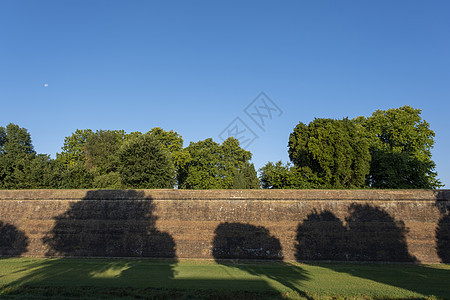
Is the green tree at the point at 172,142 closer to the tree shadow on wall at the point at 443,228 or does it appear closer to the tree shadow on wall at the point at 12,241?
the tree shadow on wall at the point at 12,241

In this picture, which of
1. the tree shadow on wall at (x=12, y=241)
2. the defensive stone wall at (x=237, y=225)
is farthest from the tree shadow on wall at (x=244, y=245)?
the tree shadow on wall at (x=12, y=241)

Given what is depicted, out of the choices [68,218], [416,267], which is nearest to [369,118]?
[416,267]

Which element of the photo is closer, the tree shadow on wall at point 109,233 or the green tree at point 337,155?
the tree shadow on wall at point 109,233

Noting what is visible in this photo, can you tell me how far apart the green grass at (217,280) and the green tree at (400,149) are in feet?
71.9

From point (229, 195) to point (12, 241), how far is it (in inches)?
541

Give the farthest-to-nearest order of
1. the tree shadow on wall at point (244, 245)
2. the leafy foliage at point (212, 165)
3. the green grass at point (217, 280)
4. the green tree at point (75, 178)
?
the leafy foliage at point (212, 165)
the green tree at point (75, 178)
the tree shadow on wall at point (244, 245)
the green grass at point (217, 280)

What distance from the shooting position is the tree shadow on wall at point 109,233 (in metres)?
16.1

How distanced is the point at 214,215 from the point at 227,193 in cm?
161

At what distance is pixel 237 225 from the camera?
17.8 m

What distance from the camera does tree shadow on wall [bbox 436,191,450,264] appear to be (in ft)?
52.8

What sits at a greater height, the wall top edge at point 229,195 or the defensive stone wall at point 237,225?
the wall top edge at point 229,195

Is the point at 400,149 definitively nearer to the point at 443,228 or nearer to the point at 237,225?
the point at 443,228

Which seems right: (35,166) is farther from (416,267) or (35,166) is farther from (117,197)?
(416,267)

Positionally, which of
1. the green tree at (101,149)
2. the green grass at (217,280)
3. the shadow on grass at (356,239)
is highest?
the green tree at (101,149)
